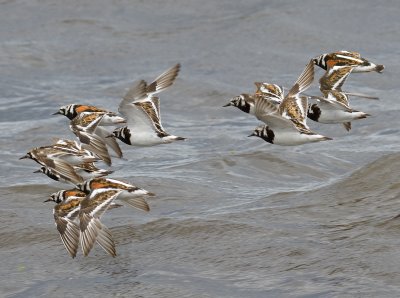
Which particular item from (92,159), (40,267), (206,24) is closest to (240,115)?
(206,24)

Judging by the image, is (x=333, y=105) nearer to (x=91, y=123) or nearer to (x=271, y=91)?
(x=271, y=91)

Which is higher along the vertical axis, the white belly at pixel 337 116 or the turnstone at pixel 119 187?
the white belly at pixel 337 116

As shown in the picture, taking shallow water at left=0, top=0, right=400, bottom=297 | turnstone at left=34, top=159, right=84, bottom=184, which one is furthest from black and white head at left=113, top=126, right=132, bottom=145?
turnstone at left=34, top=159, right=84, bottom=184

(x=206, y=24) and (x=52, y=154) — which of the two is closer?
(x=52, y=154)

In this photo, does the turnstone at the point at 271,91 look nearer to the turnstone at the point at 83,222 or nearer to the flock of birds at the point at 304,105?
the flock of birds at the point at 304,105

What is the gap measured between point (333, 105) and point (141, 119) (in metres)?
2.29

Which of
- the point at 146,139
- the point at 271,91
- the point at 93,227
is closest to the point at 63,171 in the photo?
the point at 146,139

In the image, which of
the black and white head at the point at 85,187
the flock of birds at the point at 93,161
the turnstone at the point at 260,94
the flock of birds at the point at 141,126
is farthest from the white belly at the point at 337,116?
the black and white head at the point at 85,187

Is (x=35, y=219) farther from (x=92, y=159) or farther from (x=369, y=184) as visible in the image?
(x=369, y=184)

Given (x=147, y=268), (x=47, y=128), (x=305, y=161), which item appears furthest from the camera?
(x=47, y=128)

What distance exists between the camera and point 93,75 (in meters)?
20.0

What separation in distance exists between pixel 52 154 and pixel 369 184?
3768 millimetres

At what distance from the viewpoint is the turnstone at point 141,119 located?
1206 centimetres

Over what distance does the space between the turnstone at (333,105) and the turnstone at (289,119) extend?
26cm
